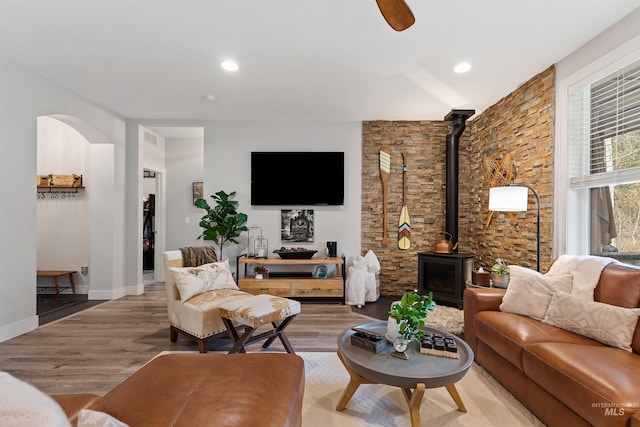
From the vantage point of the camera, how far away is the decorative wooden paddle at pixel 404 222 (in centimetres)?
464

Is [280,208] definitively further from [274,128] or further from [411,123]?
[411,123]

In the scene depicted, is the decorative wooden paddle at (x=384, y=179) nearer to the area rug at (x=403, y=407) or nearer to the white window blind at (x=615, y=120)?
the white window blind at (x=615, y=120)

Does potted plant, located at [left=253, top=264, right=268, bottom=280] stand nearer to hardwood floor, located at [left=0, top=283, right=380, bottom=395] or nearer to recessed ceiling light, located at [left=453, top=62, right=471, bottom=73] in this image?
hardwood floor, located at [left=0, top=283, right=380, bottom=395]

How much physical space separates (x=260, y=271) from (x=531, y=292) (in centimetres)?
322

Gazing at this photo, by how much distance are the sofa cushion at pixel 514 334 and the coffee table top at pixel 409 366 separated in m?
0.33

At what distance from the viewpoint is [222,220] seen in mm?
4492

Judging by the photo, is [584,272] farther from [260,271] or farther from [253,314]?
[260,271]

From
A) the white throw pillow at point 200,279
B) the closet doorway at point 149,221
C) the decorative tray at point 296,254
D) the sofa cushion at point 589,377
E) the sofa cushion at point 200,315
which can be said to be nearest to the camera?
the sofa cushion at point 589,377

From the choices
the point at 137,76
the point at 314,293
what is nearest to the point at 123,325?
the point at 314,293

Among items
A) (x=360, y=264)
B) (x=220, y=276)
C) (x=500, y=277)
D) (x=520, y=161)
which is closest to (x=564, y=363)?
(x=500, y=277)

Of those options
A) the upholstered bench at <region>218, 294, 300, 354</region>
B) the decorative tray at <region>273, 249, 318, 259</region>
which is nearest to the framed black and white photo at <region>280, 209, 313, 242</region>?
the decorative tray at <region>273, 249, 318, 259</region>

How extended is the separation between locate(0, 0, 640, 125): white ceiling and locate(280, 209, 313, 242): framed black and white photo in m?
1.60

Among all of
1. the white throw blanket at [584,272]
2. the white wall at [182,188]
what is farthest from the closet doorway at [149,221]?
the white throw blanket at [584,272]

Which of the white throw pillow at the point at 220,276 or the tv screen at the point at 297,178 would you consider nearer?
the white throw pillow at the point at 220,276
